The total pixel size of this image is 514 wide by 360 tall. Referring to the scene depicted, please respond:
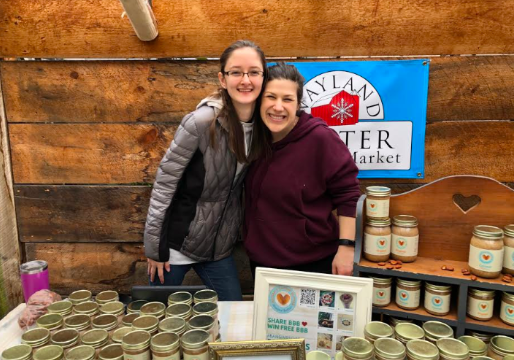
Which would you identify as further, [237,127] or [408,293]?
[237,127]

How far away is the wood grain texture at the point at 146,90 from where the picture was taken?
1.75m

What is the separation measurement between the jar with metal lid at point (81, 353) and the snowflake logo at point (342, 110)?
1.38m

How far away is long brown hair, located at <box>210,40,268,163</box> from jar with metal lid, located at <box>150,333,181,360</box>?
29.7 inches

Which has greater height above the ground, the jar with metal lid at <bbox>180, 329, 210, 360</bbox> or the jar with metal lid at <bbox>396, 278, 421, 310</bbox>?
the jar with metal lid at <bbox>180, 329, 210, 360</bbox>

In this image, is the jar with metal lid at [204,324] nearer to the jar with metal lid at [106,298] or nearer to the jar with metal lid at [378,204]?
the jar with metal lid at [106,298]

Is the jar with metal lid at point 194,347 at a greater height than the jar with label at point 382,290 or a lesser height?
greater

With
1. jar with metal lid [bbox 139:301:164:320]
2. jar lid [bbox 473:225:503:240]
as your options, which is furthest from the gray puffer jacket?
jar lid [bbox 473:225:503:240]

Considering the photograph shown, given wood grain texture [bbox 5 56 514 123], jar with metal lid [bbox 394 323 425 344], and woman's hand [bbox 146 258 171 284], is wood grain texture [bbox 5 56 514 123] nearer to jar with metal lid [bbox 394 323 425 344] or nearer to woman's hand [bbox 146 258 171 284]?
woman's hand [bbox 146 258 171 284]

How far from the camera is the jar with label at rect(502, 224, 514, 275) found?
1216mm

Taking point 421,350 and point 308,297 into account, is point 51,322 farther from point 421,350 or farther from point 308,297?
point 421,350

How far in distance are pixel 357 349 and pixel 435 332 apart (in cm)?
24

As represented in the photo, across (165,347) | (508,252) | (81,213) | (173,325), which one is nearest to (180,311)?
(173,325)

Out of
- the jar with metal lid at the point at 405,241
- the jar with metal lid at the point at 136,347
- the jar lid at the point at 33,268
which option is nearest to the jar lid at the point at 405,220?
the jar with metal lid at the point at 405,241

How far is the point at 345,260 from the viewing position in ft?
4.81
